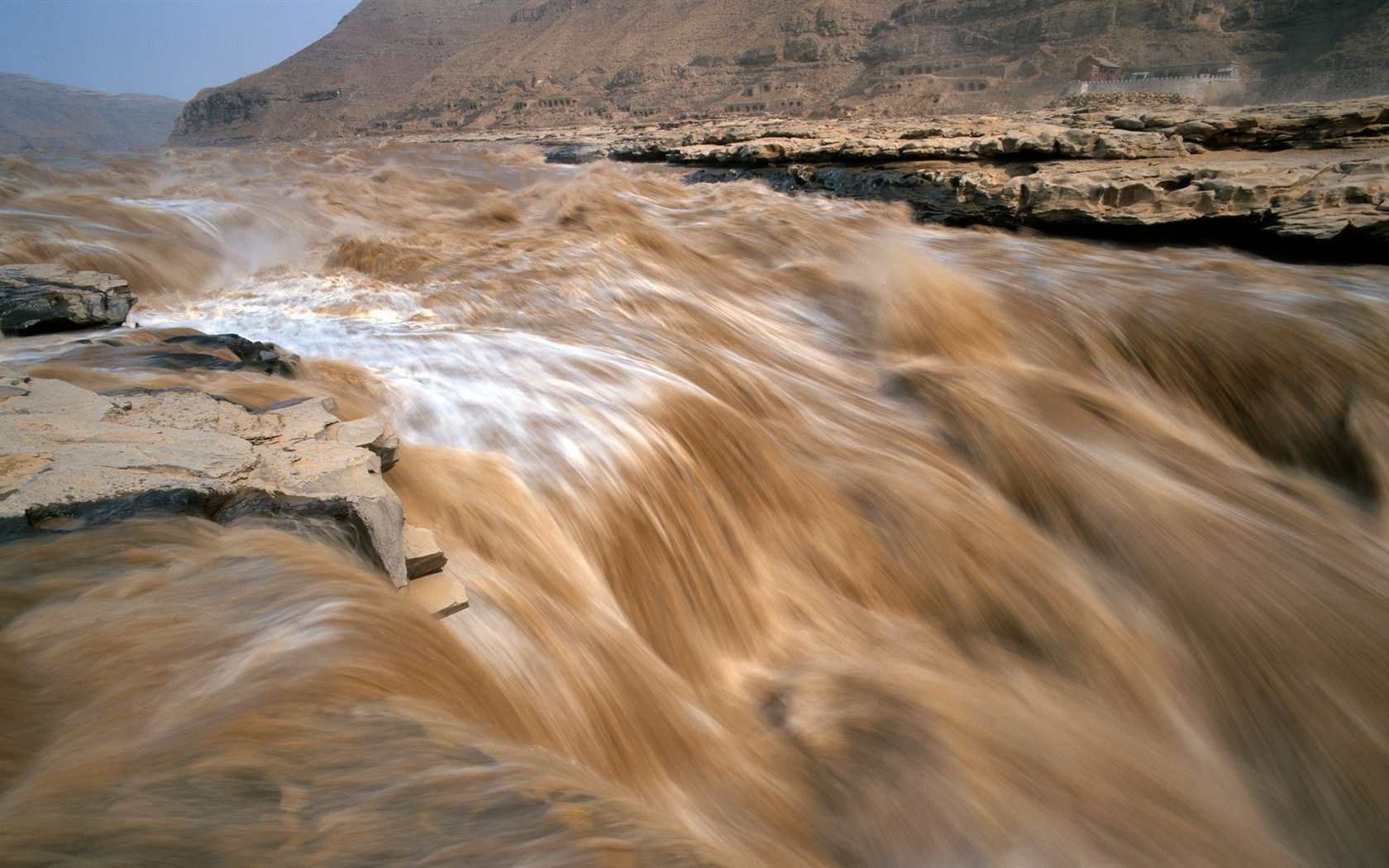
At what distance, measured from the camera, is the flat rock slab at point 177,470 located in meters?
1.46

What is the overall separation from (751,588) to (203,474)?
148 cm

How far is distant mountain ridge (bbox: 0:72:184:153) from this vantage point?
8856cm

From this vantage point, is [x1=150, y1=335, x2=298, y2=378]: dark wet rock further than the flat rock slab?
Yes

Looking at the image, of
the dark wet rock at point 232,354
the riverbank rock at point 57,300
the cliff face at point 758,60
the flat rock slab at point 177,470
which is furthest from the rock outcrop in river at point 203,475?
the cliff face at point 758,60

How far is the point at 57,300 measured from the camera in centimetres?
316

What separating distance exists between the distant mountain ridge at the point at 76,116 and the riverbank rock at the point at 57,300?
96214 millimetres

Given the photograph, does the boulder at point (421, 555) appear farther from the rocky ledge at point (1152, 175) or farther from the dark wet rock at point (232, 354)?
the rocky ledge at point (1152, 175)

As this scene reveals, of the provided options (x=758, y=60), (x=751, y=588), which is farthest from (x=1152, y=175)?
(x=758, y=60)

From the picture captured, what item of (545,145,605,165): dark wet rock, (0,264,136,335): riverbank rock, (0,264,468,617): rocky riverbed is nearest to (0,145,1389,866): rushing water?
(0,264,468,617): rocky riverbed

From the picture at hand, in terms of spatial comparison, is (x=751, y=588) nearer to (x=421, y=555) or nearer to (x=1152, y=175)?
(x=421, y=555)

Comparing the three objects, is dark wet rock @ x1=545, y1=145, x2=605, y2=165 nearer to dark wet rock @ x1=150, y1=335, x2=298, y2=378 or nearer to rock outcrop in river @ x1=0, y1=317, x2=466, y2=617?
dark wet rock @ x1=150, y1=335, x2=298, y2=378

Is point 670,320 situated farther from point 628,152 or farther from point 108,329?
point 628,152

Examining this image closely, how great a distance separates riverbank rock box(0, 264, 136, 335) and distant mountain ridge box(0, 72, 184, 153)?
96.2 metres

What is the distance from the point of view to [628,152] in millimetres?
14922
